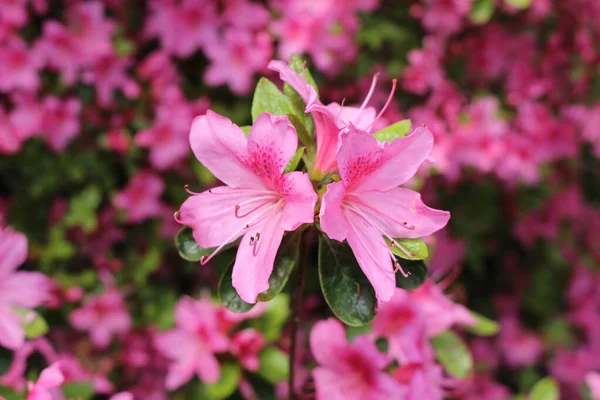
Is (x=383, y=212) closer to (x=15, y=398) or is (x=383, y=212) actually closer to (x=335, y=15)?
(x=15, y=398)

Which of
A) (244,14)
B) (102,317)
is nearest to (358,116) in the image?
(244,14)

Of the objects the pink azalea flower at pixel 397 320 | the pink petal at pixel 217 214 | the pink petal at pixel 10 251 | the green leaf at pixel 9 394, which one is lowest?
the green leaf at pixel 9 394

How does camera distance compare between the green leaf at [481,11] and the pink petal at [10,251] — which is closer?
the pink petal at [10,251]

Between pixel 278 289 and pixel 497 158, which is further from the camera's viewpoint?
pixel 497 158

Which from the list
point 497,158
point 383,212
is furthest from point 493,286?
point 383,212

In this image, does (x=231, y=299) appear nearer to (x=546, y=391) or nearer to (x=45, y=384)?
(x=45, y=384)

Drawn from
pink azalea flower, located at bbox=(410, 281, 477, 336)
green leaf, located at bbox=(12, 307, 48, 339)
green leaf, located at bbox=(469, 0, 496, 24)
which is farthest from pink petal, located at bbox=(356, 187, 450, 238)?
green leaf, located at bbox=(469, 0, 496, 24)

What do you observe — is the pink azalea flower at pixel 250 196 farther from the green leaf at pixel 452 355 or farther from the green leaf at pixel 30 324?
the green leaf at pixel 452 355

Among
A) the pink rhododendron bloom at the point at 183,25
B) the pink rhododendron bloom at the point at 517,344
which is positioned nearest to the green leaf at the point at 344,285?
the pink rhododendron bloom at the point at 183,25
